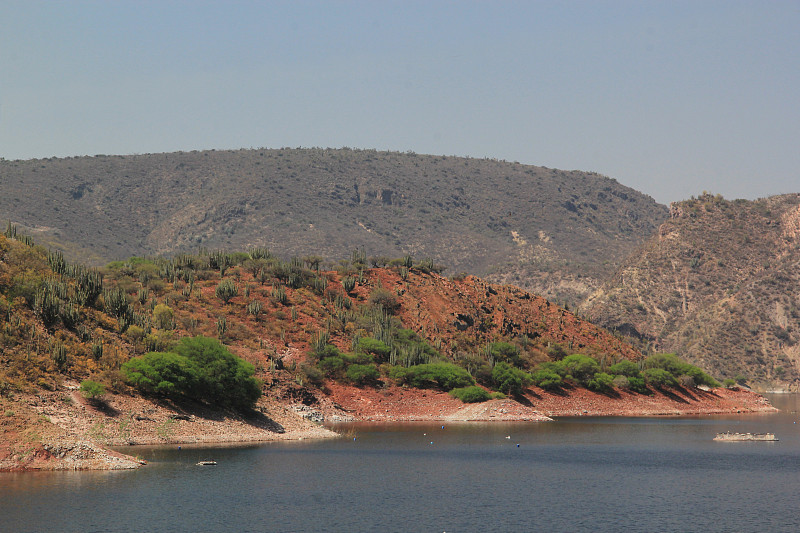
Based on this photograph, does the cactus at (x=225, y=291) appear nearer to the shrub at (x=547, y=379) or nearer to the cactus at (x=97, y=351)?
the cactus at (x=97, y=351)

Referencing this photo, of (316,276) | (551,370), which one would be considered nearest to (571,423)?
(551,370)

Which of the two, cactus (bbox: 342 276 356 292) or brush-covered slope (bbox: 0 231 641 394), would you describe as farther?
cactus (bbox: 342 276 356 292)

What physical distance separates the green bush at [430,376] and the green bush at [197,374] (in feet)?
82.1

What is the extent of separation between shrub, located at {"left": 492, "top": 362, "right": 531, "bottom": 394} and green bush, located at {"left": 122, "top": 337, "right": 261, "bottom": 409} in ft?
119

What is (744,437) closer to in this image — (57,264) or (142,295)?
(142,295)

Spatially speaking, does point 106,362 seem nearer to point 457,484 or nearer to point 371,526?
point 457,484

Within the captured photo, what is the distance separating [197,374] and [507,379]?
144 feet

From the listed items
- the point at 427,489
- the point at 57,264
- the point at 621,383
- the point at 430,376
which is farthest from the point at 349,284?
the point at 427,489

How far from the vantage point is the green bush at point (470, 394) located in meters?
92.1

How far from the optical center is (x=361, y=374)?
92625mm

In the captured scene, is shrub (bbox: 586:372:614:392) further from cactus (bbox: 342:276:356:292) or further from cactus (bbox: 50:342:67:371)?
cactus (bbox: 50:342:67:371)

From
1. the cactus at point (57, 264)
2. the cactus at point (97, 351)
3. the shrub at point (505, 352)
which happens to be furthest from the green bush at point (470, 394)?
the cactus at point (57, 264)

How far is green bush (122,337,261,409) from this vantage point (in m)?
64.2

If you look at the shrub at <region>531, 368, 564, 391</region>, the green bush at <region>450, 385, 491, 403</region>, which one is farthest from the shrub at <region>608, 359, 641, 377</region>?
the green bush at <region>450, 385, 491, 403</region>
